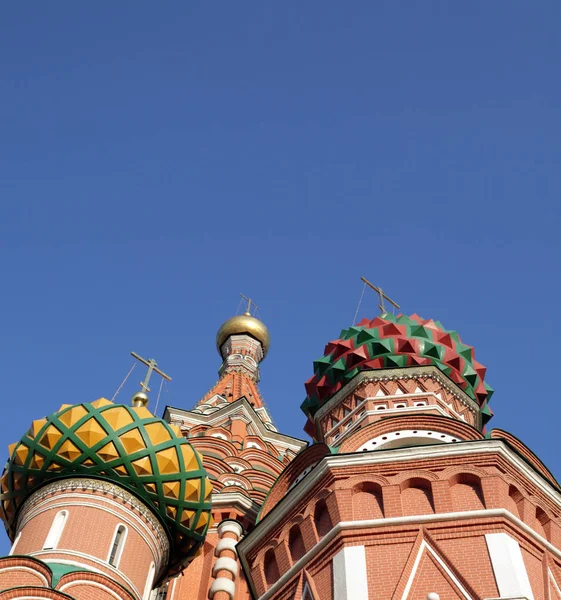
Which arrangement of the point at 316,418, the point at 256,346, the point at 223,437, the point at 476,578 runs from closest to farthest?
1. the point at 476,578
2. the point at 316,418
3. the point at 223,437
4. the point at 256,346

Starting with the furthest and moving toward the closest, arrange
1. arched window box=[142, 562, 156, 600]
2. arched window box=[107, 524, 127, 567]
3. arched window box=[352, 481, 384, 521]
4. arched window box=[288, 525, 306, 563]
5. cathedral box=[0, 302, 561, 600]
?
1. arched window box=[142, 562, 156, 600]
2. arched window box=[107, 524, 127, 567]
3. arched window box=[288, 525, 306, 563]
4. arched window box=[352, 481, 384, 521]
5. cathedral box=[0, 302, 561, 600]

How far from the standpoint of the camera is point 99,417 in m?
13.1

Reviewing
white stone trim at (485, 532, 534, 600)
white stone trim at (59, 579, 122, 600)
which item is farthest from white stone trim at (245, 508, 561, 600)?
white stone trim at (59, 579, 122, 600)

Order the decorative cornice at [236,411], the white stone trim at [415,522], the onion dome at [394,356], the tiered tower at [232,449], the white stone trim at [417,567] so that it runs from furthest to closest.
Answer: the decorative cornice at [236,411], the onion dome at [394,356], the tiered tower at [232,449], the white stone trim at [415,522], the white stone trim at [417,567]

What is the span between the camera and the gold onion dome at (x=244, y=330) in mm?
27594

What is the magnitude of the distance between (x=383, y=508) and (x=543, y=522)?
1765mm

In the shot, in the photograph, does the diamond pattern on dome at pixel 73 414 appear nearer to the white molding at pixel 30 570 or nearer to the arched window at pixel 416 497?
the white molding at pixel 30 570

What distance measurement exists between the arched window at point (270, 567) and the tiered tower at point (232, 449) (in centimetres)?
233

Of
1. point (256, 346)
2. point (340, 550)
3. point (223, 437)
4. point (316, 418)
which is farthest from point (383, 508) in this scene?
point (256, 346)

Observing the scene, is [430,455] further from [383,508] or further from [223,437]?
[223,437]

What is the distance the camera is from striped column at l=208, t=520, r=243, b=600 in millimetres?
12539

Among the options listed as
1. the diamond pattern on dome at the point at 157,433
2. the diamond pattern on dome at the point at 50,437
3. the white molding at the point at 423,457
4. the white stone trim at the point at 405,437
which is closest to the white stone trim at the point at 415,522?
the white molding at the point at 423,457

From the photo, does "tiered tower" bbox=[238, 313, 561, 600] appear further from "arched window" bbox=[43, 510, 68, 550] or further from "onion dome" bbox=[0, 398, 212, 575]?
"arched window" bbox=[43, 510, 68, 550]

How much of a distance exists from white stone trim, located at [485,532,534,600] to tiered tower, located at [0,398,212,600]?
4865 mm
